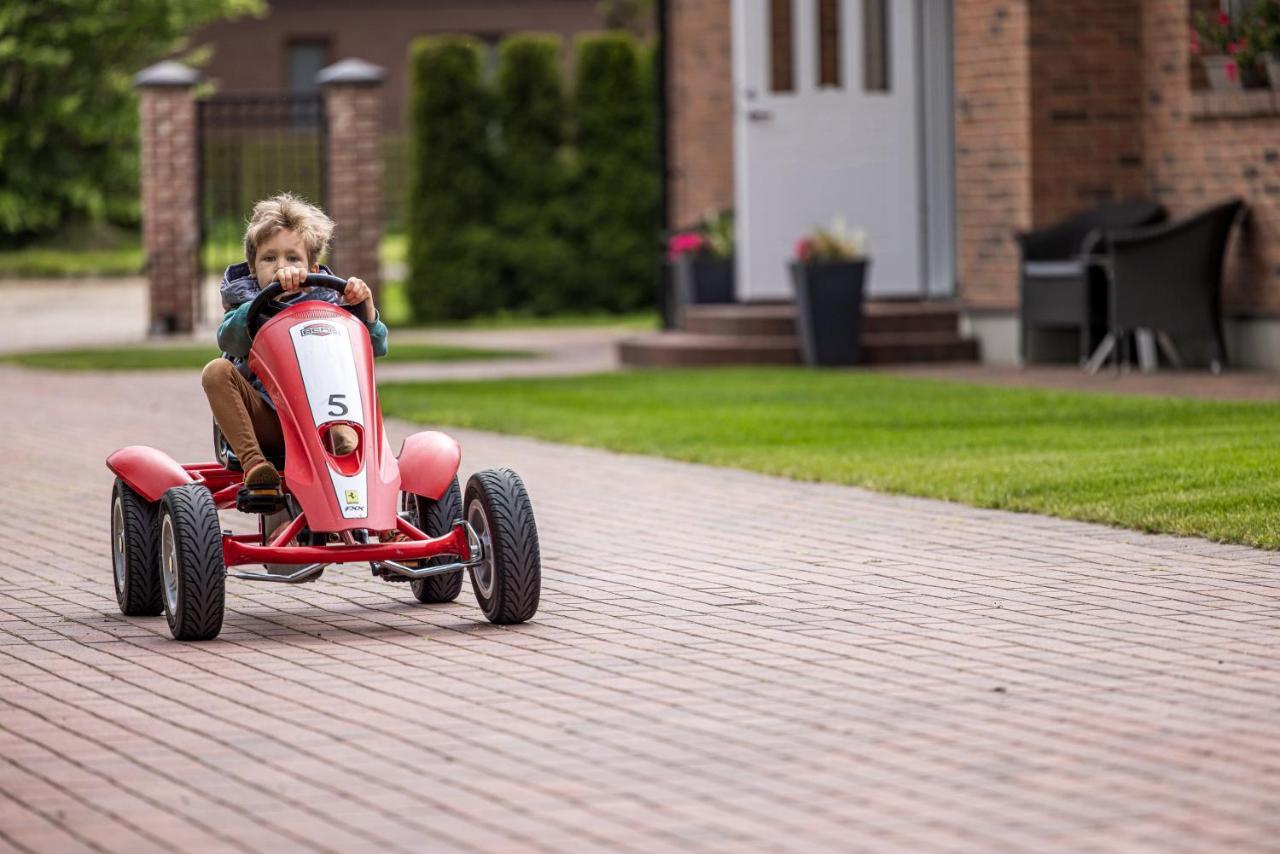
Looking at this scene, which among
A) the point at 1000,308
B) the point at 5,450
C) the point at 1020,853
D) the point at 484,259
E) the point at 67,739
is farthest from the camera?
the point at 484,259

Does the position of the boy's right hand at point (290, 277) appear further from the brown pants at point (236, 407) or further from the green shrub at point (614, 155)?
the green shrub at point (614, 155)

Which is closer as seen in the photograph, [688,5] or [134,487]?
[134,487]

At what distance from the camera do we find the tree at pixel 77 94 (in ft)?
95.1

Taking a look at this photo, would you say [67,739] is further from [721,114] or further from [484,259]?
[484,259]

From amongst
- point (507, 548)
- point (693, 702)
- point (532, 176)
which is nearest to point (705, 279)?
point (532, 176)

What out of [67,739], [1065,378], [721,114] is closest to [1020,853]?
[67,739]

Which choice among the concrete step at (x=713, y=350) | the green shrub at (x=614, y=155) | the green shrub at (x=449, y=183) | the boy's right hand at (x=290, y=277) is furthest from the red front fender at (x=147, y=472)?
the green shrub at (x=614, y=155)

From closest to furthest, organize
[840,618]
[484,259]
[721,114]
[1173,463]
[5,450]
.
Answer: [840,618] → [1173,463] → [5,450] → [721,114] → [484,259]

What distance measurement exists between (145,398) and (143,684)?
9241mm

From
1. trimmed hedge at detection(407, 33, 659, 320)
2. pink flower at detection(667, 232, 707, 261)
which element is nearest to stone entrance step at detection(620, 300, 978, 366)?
pink flower at detection(667, 232, 707, 261)

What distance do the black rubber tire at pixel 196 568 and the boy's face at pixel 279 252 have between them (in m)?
0.81

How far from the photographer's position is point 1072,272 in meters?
14.6

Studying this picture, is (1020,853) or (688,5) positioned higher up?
(688,5)

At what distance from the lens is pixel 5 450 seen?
39.5 ft
